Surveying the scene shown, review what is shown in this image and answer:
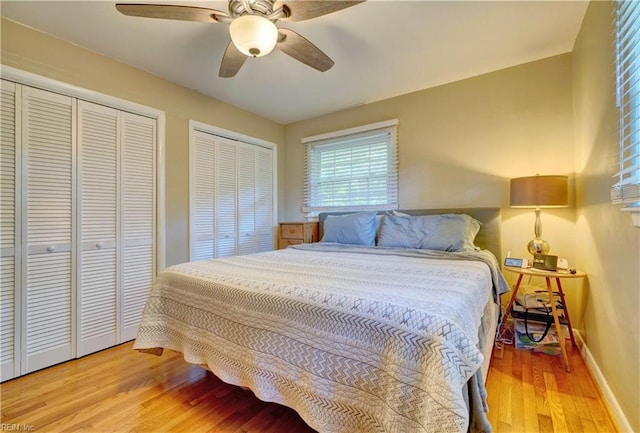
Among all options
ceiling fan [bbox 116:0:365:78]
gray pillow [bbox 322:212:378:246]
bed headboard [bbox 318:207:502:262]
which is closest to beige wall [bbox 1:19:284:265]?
ceiling fan [bbox 116:0:365:78]

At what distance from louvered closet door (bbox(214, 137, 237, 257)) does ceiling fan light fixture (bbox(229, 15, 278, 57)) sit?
6.17 ft

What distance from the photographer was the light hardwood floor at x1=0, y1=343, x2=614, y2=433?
140 cm

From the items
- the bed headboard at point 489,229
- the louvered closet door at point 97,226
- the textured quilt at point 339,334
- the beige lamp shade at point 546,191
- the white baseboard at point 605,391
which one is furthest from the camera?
the bed headboard at point 489,229

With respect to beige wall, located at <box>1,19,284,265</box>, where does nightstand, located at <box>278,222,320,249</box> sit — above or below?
below

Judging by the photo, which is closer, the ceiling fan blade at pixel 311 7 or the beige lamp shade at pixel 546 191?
the ceiling fan blade at pixel 311 7

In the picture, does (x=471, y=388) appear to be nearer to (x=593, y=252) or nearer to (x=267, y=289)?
(x=267, y=289)

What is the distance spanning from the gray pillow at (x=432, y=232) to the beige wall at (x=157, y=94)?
2.06 m

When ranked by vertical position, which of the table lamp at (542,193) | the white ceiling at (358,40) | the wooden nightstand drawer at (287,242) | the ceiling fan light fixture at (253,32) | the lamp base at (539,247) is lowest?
the wooden nightstand drawer at (287,242)

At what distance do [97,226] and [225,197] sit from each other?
1272mm

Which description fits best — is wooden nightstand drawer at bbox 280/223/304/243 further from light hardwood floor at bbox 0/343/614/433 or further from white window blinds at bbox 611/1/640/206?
white window blinds at bbox 611/1/640/206

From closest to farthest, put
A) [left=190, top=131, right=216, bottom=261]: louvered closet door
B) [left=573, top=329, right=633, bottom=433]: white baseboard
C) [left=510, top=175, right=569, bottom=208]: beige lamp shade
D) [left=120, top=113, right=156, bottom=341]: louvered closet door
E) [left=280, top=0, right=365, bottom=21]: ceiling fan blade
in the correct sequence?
[left=573, top=329, right=633, bottom=433]: white baseboard < [left=280, top=0, right=365, bottom=21]: ceiling fan blade < [left=510, top=175, right=569, bottom=208]: beige lamp shade < [left=120, top=113, right=156, bottom=341]: louvered closet door < [left=190, top=131, right=216, bottom=261]: louvered closet door

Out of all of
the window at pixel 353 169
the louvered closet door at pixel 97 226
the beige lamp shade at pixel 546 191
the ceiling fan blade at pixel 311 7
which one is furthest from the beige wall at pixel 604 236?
Answer: the louvered closet door at pixel 97 226

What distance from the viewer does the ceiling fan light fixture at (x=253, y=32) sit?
1.45 metres

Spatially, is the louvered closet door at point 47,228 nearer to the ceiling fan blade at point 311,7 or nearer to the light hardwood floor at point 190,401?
the light hardwood floor at point 190,401
